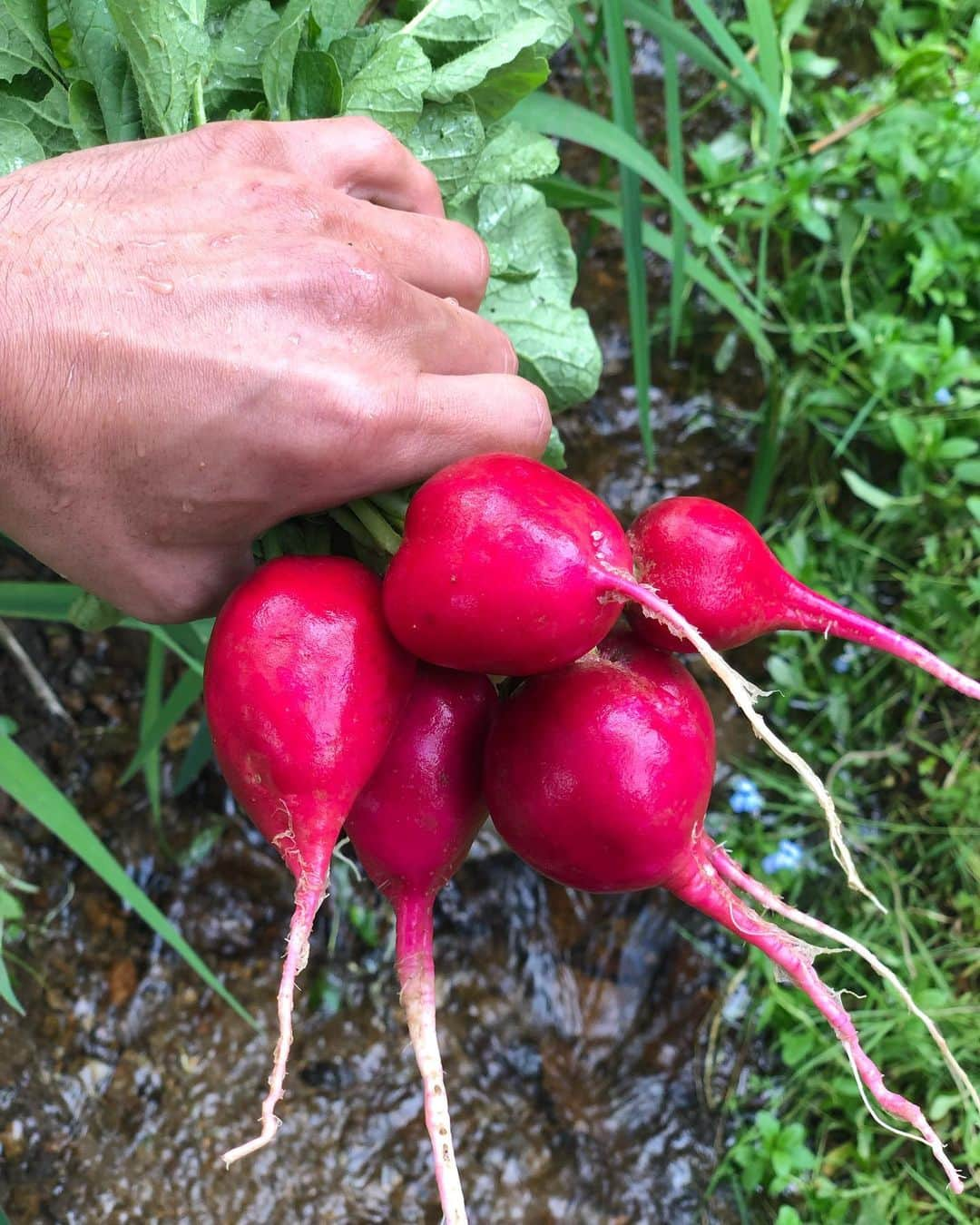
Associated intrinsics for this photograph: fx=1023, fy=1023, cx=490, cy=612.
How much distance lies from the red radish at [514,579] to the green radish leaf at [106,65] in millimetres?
494

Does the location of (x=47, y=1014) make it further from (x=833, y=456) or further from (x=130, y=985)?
(x=833, y=456)

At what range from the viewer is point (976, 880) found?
1.78 m

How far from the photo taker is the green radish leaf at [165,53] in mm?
789

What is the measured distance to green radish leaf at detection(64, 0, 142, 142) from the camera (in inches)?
34.6

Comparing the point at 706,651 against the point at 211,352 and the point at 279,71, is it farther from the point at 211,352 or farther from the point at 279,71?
the point at 279,71

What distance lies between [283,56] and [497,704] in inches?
22.3

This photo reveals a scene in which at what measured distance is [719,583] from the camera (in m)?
0.79

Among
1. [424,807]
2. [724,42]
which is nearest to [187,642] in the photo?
[424,807]

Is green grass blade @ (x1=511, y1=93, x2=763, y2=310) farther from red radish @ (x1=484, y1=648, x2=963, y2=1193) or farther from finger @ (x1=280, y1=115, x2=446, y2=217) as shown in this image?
red radish @ (x1=484, y1=648, x2=963, y2=1193)

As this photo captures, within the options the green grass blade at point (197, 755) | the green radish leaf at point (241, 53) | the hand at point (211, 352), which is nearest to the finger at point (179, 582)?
the hand at point (211, 352)

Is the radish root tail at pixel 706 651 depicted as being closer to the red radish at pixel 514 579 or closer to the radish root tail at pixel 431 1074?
the red radish at pixel 514 579

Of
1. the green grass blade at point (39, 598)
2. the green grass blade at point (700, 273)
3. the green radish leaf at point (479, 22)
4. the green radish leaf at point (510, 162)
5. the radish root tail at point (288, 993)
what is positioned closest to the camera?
the radish root tail at point (288, 993)

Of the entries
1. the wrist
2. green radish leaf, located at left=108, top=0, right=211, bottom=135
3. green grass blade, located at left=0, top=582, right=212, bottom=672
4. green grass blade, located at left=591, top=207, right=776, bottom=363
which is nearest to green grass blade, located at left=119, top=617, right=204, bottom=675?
green grass blade, located at left=0, top=582, right=212, bottom=672

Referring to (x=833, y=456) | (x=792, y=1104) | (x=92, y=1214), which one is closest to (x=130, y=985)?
(x=92, y=1214)
